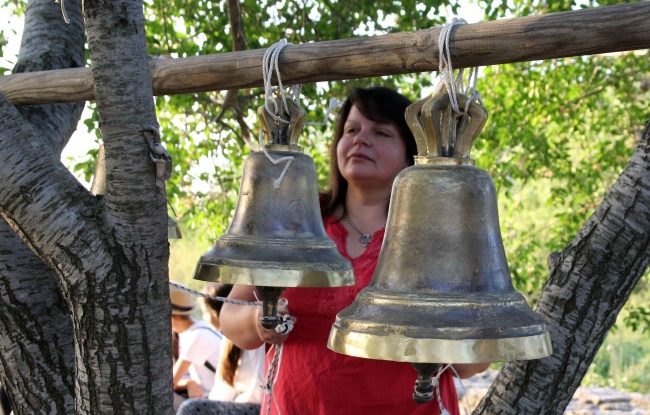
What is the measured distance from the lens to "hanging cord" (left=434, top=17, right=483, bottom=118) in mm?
1491

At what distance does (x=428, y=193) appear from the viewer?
1534 millimetres

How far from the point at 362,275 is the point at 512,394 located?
616 millimetres

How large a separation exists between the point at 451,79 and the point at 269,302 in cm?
75

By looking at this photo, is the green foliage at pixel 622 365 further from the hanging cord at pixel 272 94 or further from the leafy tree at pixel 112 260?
the hanging cord at pixel 272 94

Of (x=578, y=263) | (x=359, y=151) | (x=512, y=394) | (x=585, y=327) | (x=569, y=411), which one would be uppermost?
(x=359, y=151)

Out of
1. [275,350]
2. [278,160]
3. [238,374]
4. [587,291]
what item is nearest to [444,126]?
[278,160]

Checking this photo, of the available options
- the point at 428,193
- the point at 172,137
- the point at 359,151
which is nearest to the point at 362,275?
the point at 359,151

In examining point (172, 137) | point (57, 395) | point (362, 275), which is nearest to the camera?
point (57, 395)

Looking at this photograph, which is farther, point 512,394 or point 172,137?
point 172,137

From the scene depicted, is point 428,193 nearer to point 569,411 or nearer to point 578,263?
point 578,263

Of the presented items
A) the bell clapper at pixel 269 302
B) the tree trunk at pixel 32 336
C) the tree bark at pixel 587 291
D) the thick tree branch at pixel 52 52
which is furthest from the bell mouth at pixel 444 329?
the thick tree branch at pixel 52 52

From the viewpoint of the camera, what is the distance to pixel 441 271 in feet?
4.89

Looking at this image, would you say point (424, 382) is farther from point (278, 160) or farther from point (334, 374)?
point (334, 374)

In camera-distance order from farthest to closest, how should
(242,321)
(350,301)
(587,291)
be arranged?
(242,321) → (350,301) → (587,291)
